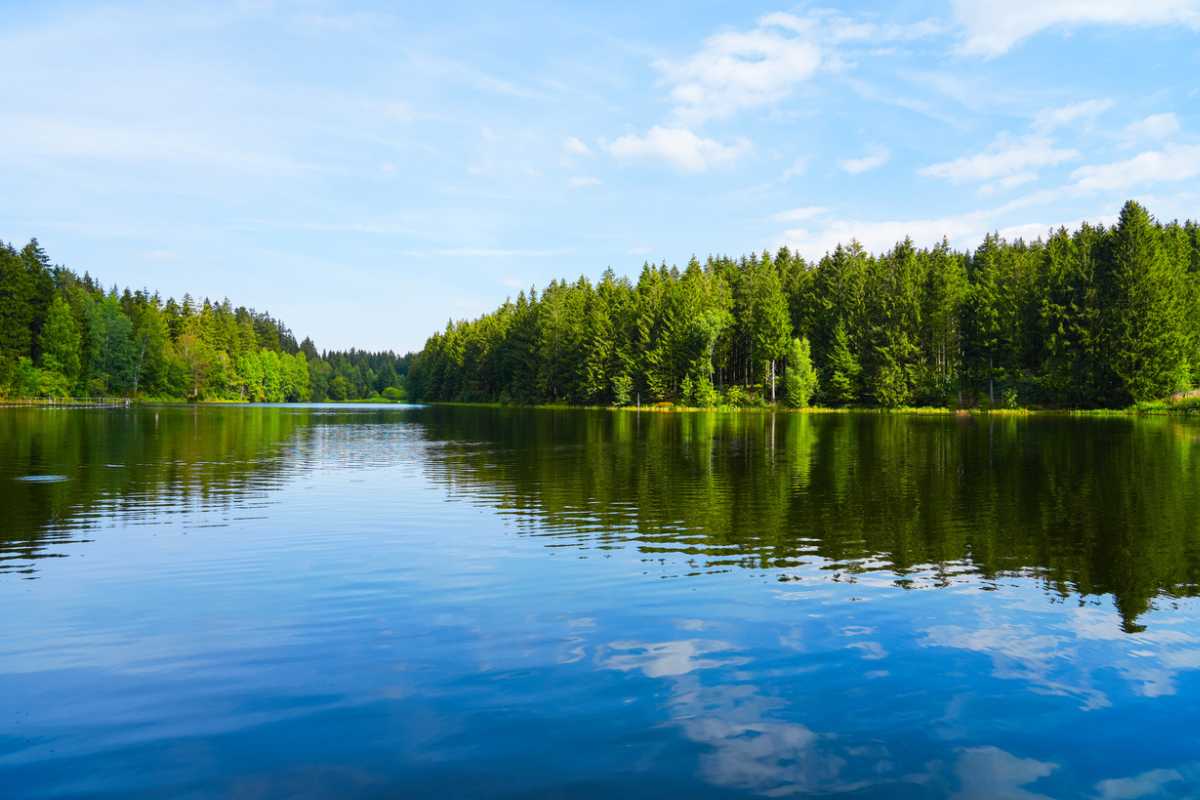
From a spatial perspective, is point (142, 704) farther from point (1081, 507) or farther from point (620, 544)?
point (1081, 507)

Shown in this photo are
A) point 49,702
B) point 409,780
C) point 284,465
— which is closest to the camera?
point 409,780

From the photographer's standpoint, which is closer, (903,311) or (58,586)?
(58,586)

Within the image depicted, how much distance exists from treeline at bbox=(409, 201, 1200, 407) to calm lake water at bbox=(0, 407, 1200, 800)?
273 feet

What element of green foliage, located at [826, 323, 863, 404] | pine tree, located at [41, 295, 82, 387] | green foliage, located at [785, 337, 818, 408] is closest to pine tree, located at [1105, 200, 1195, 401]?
green foliage, located at [826, 323, 863, 404]

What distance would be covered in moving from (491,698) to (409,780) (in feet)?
7.03

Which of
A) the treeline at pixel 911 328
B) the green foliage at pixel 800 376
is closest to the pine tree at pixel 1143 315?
the treeline at pixel 911 328

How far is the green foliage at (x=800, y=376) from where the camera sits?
119 metres

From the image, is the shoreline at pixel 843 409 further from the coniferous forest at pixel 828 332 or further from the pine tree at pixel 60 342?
the pine tree at pixel 60 342

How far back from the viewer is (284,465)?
41531 millimetres

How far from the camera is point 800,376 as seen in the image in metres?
119

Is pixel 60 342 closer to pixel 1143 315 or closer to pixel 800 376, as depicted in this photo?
pixel 800 376

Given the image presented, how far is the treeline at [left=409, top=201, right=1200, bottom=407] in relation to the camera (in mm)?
96875

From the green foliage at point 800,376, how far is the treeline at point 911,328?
→ 357 millimetres

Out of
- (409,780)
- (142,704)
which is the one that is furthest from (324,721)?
(142,704)
